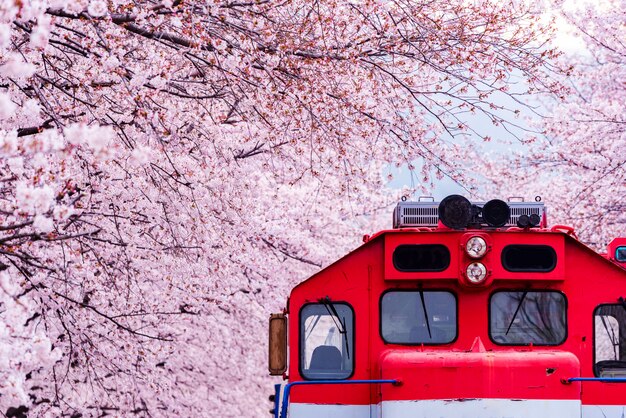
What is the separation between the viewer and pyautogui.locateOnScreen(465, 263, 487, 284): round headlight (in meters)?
8.70

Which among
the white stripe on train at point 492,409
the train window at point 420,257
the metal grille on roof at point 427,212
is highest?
the metal grille on roof at point 427,212

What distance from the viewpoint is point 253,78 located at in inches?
401

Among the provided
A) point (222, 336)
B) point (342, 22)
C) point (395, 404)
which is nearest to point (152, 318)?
point (222, 336)

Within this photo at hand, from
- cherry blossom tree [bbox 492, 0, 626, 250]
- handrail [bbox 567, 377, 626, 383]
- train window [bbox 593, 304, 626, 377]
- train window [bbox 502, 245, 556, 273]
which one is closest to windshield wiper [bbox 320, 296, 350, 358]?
train window [bbox 502, 245, 556, 273]

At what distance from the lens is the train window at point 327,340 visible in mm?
8867

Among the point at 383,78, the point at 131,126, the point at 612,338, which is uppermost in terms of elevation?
the point at 383,78

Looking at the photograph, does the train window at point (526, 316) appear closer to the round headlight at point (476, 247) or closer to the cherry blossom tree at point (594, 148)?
the round headlight at point (476, 247)

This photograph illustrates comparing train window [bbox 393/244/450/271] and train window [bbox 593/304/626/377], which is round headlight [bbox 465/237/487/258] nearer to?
train window [bbox 393/244/450/271]

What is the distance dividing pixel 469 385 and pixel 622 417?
143cm

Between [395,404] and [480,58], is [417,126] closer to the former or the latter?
[480,58]

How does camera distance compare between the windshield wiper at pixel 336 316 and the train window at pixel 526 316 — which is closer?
the train window at pixel 526 316

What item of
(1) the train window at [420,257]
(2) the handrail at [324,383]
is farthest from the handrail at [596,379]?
(1) the train window at [420,257]

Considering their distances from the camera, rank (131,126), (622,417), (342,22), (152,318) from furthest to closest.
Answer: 1. (152,318)
2. (342,22)
3. (131,126)
4. (622,417)

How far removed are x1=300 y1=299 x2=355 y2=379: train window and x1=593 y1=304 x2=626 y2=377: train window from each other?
2.03m
